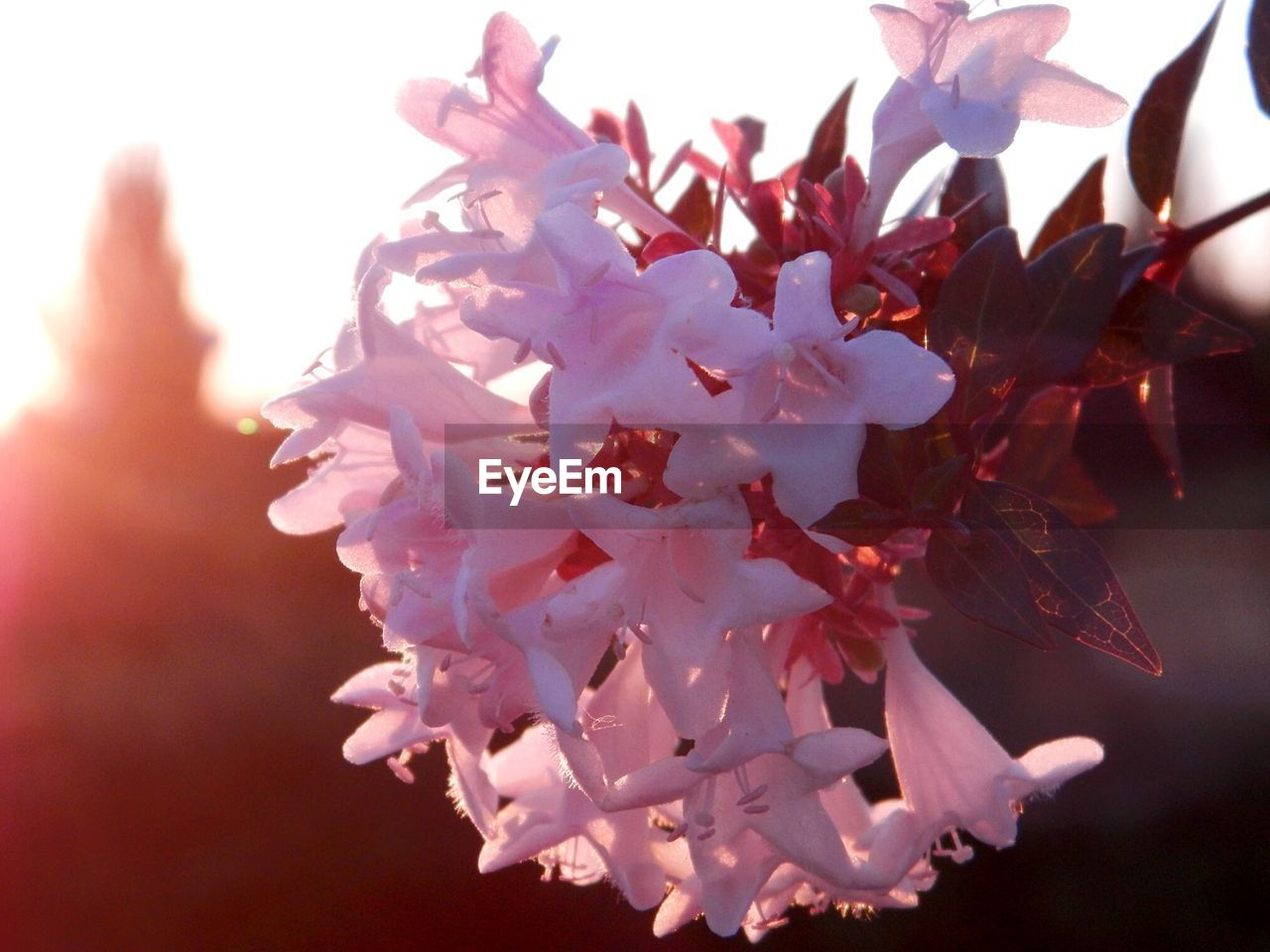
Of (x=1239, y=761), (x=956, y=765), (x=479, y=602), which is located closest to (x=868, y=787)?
(x=1239, y=761)

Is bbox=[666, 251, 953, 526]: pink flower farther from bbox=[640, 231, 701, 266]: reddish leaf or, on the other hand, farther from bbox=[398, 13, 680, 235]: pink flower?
bbox=[398, 13, 680, 235]: pink flower

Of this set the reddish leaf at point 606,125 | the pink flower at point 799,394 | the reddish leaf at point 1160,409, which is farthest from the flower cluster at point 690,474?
the reddish leaf at point 1160,409

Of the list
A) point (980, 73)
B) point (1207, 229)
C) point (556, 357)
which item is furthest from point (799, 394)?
point (1207, 229)

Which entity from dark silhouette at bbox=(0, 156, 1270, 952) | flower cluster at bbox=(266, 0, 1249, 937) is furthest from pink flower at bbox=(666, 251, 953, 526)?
dark silhouette at bbox=(0, 156, 1270, 952)

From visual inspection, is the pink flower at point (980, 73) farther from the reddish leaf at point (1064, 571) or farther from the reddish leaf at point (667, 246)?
the reddish leaf at point (1064, 571)

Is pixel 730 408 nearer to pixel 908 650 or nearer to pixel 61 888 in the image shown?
pixel 908 650

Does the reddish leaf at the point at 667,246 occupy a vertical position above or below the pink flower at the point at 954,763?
above
